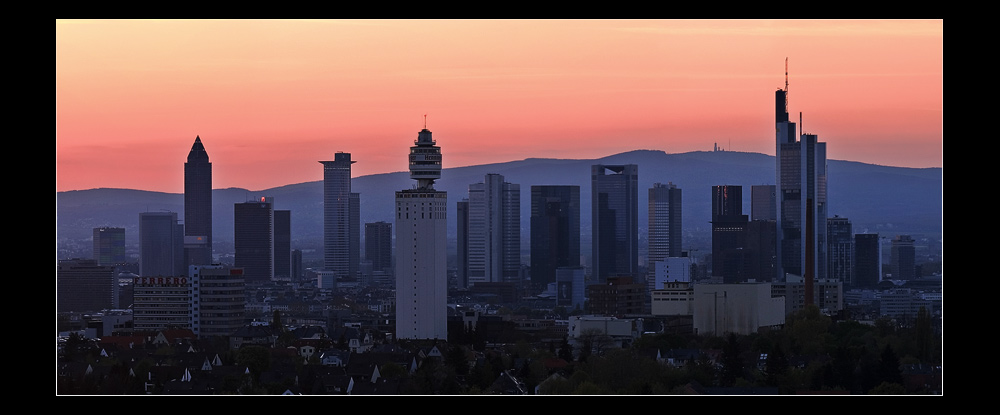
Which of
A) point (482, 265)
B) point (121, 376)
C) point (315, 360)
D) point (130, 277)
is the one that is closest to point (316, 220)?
point (482, 265)

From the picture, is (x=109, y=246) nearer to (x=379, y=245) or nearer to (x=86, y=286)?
(x=86, y=286)

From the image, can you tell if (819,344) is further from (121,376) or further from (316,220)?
(316,220)

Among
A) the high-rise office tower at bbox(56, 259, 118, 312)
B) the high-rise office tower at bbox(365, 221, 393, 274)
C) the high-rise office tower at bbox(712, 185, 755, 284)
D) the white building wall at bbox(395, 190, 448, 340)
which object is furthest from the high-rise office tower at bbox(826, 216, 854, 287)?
the white building wall at bbox(395, 190, 448, 340)

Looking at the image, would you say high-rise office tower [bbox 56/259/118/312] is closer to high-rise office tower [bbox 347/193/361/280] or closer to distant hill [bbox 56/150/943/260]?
distant hill [bbox 56/150/943/260]

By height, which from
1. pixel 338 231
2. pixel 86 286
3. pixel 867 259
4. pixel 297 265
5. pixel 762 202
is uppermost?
pixel 762 202

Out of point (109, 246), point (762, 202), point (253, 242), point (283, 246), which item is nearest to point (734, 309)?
point (109, 246)

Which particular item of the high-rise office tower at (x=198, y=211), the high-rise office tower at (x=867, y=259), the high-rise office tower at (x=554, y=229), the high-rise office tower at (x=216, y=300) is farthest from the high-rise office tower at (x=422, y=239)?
the high-rise office tower at (x=554, y=229)

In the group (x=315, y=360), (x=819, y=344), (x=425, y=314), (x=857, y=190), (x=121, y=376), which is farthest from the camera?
(x=857, y=190)
